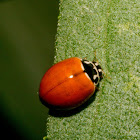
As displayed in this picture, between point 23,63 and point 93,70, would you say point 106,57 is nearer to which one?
point 93,70

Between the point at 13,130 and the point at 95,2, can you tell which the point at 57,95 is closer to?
the point at 95,2

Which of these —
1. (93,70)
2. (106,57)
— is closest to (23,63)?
(93,70)

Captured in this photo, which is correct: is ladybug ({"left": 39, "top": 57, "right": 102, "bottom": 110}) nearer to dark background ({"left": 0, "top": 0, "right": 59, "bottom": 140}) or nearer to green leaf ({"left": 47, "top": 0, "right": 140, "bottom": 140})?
green leaf ({"left": 47, "top": 0, "right": 140, "bottom": 140})

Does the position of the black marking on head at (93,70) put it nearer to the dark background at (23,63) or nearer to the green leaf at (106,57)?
the green leaf at (106,57)

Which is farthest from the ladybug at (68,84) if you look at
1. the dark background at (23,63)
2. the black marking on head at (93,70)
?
the dark background at (23,63)

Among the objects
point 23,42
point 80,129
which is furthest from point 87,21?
point 23,42

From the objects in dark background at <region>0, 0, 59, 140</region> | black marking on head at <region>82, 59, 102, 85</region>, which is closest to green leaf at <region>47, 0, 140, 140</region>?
black marking on head at <region>82, 59, 102, 85</region>
